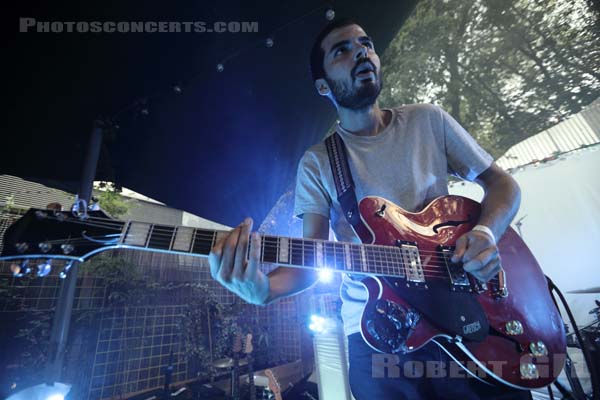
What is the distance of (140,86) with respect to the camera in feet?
9.16

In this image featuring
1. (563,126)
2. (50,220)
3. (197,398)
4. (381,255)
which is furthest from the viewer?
(563,126)

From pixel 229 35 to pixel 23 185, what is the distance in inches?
352

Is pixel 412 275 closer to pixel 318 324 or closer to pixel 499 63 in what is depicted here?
pixel 318 324

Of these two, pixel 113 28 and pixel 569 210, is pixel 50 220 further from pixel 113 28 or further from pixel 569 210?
pixel 569 210

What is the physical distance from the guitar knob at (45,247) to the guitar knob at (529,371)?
2072 mm

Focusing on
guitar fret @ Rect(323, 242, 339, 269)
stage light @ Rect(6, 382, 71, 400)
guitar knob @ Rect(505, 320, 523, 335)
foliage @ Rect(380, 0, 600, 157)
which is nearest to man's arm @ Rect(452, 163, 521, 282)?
guitar knob @ Rect(505, 320, 523, 335)

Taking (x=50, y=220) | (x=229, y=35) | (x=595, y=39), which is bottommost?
(x=50, y=220)

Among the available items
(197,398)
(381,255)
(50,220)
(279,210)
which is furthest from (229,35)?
(197,398)

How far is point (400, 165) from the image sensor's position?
162cm

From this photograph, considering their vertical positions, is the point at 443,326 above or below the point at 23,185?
below

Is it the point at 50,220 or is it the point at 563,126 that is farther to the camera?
the point at 563,126

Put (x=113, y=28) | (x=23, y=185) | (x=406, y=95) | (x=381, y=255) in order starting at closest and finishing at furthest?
(x=381, y=255)
(x=113, y=28)
(x=406, y=95)
(x=23, y=185)

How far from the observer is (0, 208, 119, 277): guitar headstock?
108 centimetres

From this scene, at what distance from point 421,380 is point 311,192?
1106 millimetres
